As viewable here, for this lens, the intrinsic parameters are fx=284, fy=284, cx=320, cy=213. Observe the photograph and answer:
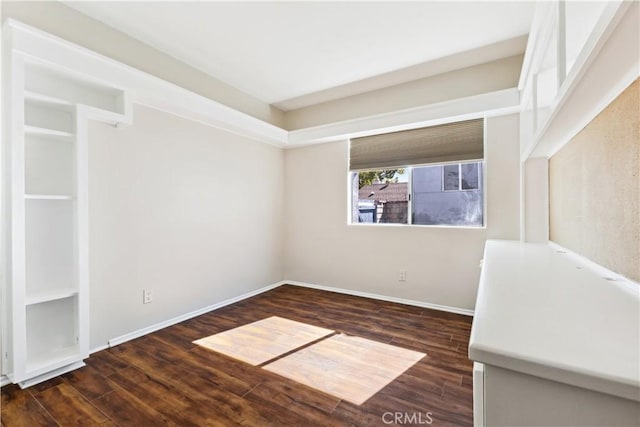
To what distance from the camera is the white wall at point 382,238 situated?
3.02 metres

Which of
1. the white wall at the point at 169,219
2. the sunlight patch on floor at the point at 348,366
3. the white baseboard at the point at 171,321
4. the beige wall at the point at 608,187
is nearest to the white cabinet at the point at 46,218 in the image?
the white wall at the point at 169,219

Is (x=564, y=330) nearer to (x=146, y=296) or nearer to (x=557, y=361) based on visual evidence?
(x=557, y=361)

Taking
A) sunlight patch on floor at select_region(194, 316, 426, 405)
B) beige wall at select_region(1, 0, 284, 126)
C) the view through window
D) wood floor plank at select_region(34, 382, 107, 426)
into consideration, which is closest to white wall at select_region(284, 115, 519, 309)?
the view through window

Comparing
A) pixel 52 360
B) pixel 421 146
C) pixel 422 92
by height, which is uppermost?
pixel 422 92

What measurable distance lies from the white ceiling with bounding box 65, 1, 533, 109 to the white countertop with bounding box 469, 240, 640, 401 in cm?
219

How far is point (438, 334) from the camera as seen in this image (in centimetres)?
267

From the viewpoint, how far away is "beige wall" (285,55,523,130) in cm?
298

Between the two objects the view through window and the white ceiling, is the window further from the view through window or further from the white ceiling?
the white ceiling

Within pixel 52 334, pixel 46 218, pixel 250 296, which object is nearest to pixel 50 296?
pixel 52 334

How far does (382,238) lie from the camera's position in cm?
373

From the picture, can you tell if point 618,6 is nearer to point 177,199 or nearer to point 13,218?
point 13,218

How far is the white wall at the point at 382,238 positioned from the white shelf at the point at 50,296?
2740 millimetres

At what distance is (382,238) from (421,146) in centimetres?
125

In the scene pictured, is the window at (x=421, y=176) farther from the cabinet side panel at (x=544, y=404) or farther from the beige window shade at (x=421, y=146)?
the cabinet side panel at (x=544, y=404)
